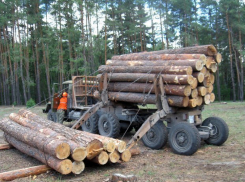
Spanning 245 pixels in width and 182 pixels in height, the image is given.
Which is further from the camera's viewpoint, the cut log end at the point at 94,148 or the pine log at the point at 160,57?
the pine log at the point at 160,57

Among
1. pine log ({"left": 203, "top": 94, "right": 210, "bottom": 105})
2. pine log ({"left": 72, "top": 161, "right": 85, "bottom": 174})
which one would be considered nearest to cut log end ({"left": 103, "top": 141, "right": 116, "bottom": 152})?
pine log ({"left": 72, "top": 161, "right": 85, "bottom": 174})

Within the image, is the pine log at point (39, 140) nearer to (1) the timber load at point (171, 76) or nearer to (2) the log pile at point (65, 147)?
(2) the log pile at point (65, 147)

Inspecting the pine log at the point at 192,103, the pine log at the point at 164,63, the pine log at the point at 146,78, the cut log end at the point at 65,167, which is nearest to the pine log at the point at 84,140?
the cut log end at the point at 65,167

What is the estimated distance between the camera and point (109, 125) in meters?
10.1

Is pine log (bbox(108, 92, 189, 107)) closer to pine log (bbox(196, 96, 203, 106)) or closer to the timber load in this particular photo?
the timber load

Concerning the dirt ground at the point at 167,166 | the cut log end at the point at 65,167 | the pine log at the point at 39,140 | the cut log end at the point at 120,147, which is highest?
the pine log at the point at 39,140

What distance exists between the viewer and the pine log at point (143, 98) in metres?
8.34

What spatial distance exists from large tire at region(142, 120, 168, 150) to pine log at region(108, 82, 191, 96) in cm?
112

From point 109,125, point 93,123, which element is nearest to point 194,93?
point 109,125

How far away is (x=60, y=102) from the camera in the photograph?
12336mm

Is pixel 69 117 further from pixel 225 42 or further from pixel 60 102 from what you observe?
pixel 225 42

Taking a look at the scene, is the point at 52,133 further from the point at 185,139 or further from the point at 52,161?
the point at 185,139

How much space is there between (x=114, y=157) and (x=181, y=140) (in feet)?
7.71

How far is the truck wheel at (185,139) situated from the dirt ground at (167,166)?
0.20m
